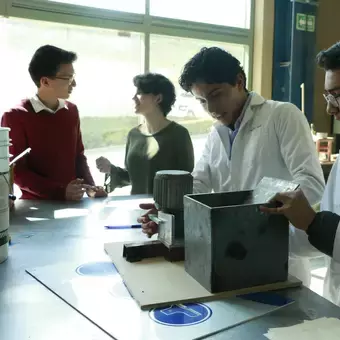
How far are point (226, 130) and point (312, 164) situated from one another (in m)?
0.41

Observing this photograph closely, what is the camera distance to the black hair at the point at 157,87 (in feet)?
8.49

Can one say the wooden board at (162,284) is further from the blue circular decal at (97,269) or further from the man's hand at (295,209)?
the man's hand at (295,209)

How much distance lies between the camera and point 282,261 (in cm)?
93

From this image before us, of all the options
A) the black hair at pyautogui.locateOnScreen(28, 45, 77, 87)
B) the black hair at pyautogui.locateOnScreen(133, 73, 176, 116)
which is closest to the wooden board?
the black hair at pyautogui.locateOnScreen(28, 45, 77, 87)

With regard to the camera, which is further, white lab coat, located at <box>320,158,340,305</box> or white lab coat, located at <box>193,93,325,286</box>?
white lab coat, located at <box>193,93,325,286</box>

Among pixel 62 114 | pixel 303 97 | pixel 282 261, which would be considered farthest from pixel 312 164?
pixel 303 97

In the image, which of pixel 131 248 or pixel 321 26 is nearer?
pixel 131 248

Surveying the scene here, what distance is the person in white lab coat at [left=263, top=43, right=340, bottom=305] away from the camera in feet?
3.06

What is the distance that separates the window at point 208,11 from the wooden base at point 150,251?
2818mm

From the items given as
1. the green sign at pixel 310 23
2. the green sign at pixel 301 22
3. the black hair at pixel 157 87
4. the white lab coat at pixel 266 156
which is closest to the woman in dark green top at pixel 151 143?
the black hair at pixel 157 87

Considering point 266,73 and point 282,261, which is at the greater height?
point 266,73

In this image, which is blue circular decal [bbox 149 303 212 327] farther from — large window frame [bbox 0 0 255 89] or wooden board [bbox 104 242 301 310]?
large window frame [bbox 0 0 255 89]

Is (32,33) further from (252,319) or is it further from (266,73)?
(252,319)

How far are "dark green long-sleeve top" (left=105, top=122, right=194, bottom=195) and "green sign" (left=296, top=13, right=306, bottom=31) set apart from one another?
199cm
